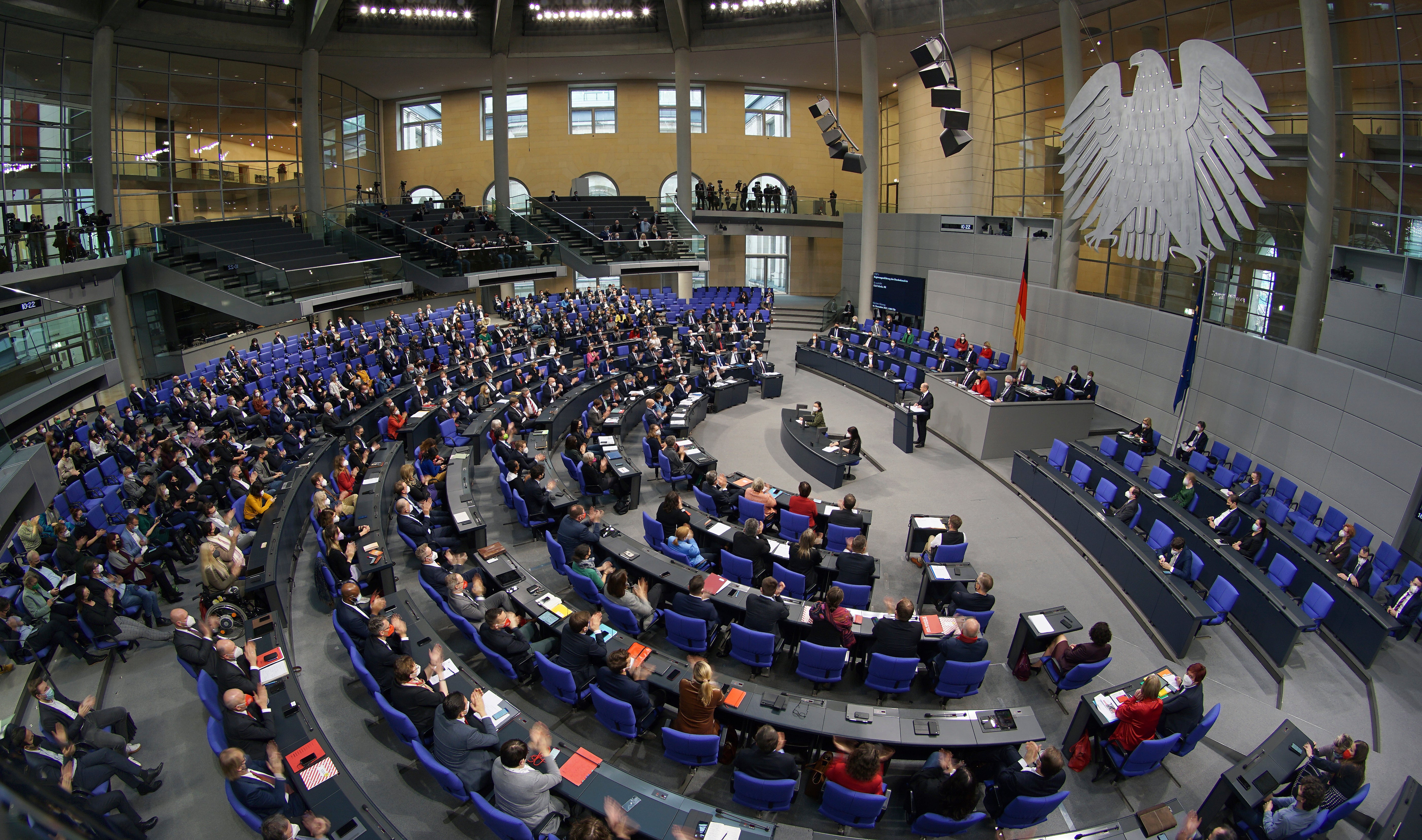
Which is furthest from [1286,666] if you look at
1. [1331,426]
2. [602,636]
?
[602,636]

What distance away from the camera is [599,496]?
1198 centimetres

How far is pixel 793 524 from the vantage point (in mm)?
10031

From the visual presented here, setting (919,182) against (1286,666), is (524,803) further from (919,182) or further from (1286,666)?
(919,182)

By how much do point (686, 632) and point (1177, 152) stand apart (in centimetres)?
1234

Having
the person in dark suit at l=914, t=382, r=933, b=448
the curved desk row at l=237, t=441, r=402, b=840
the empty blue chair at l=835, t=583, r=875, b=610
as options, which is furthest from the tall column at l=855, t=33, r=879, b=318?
the curved desk row at l=237, t=441, r=402, b=840

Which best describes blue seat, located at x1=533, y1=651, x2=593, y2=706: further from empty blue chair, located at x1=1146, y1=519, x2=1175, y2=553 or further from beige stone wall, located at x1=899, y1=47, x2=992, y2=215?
beige stone wall, located at x1=899, y1=47, x2=992, y2=215

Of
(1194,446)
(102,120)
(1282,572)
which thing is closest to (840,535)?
(1282,572)

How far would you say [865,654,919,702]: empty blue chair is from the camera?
674 cm

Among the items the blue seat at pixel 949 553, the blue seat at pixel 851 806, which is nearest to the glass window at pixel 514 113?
the blue seat at pixel 949 553

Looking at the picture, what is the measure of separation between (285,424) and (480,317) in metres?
9.76

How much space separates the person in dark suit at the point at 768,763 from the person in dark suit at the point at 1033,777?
1.60 m

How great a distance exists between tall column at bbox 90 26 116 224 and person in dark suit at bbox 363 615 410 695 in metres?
18.2

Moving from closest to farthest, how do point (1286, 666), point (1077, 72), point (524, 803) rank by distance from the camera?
point (524, 803) → point (1286, 666) → point (1077, 72)

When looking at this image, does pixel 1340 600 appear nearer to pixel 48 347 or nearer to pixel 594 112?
pixel 48 347
